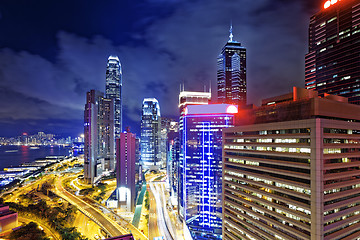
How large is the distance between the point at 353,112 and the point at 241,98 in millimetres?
126600

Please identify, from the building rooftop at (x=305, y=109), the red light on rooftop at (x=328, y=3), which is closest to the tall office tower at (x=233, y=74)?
the red light on rooftop at (x=328, y=3)

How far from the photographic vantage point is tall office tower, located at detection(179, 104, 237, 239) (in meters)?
66.2

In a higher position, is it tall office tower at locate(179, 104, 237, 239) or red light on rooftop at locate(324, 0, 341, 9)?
red light on rooftop at locate(324, 0, 341, 9)

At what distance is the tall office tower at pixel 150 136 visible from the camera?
522 ft

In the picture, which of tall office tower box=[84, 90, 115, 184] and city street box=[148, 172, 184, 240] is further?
tall office tower box=[84, 90, 115, 184]

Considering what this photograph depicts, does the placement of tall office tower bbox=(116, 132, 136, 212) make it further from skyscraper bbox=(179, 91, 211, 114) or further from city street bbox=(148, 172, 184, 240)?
skyscraper bbox=(179, 91, 211, 114)

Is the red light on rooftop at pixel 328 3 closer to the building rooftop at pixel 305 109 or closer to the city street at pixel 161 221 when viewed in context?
the building rooftop at pixel 305 109

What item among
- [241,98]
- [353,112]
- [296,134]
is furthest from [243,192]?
[241,98]

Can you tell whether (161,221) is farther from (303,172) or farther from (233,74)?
(233,74)

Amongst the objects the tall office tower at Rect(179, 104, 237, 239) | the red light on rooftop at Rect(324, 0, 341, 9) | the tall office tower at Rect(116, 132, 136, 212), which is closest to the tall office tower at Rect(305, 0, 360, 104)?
the red light on rooftop at Rect(324, 0, 341, 9)

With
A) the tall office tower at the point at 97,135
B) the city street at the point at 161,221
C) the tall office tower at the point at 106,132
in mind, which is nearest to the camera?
the city street at the point at 161,221

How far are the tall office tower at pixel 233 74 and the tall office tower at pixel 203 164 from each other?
288 ft

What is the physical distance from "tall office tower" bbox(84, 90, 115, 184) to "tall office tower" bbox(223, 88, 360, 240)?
308ft

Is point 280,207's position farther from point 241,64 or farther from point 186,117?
point 241,64
